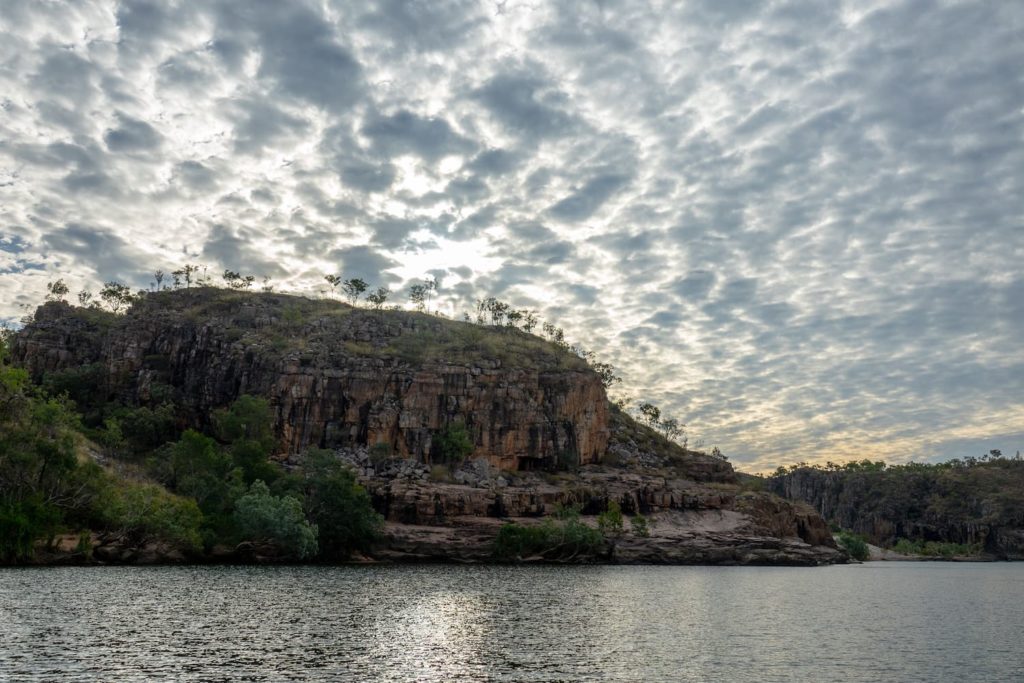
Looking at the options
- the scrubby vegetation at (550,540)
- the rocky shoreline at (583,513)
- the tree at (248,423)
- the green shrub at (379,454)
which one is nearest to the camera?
the scrubby vegetation at (550,540)

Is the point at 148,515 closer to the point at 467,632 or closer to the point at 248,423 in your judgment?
the point at 248,423

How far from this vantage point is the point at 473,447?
17175 centimetres

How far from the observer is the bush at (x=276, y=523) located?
107 meters

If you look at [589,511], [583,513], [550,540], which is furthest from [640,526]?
[550,540]

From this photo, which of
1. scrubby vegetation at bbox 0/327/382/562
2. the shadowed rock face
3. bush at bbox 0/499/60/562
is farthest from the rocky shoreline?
bush at bbox 0/499/60/562

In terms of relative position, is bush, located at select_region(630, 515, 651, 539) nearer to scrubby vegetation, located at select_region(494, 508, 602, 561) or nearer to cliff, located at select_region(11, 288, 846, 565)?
cliff, located at select_region(11, 288, 846, 565)

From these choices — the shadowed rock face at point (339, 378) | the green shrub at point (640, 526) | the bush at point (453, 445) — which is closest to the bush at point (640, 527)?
the green shrub at point (640, 526)

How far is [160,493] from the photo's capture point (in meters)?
106

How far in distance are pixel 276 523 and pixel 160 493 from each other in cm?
1791

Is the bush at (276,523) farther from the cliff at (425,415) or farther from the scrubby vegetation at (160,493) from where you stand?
the cliff at (425,415)

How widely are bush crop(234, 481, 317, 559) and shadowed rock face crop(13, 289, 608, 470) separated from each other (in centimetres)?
5745

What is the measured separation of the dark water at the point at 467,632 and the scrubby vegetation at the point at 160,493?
14.4 m

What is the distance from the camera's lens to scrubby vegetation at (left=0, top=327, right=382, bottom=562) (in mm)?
90250

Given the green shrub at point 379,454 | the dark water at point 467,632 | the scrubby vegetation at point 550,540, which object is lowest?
the dark water at point 467,632
